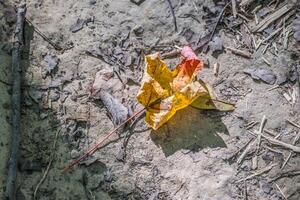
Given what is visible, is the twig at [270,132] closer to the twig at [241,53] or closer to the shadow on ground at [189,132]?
the shadow on ground at [189,132]

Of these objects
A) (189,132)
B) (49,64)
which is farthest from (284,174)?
(49,64)

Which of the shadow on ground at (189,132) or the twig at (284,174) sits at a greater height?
the shadow on ground at (189,132)

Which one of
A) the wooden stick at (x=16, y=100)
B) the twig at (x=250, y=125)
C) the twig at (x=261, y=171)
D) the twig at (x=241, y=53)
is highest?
the wooden stick at (x=16, y=100)

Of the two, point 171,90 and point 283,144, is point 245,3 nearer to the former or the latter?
point 171,90

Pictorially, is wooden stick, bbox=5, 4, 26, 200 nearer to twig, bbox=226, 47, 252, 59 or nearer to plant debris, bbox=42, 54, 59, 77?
plant debris, bbox=42, 54, 59, 77

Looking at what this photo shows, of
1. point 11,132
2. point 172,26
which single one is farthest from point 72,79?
point 172,26

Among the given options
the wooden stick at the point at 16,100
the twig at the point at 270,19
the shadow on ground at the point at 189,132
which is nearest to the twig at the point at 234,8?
the twig at the point at 270,19
